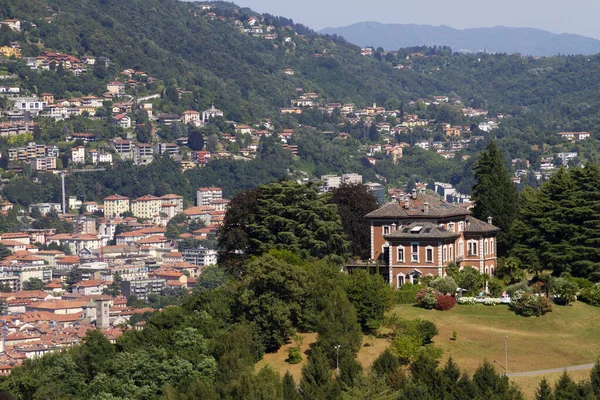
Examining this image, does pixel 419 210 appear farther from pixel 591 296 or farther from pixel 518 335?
pixel 518 335

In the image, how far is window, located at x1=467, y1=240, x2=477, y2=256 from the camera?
192ft

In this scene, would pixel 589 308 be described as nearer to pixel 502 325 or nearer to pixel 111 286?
pixel 502 325

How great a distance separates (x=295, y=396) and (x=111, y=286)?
13593 centimetres

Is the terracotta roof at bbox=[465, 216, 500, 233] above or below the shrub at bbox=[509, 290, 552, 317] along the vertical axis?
above

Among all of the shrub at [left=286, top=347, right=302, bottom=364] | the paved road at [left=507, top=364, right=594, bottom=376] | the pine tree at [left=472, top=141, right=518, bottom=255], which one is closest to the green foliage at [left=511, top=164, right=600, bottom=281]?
the pine tree at [left=472, top=141, right=518, bottom=255]

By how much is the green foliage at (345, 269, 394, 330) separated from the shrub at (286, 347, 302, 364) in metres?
2.53

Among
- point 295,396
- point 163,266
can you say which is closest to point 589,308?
point 295,396

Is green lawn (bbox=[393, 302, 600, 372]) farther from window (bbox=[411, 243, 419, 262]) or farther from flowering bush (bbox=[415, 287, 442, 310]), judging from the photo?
window (bbox=[411, 243, 419, 262])

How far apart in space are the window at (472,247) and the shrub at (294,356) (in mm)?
12017

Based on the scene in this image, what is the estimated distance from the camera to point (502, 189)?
209ft

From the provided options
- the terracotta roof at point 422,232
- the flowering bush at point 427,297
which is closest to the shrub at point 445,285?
the flowering bush at point 427,297

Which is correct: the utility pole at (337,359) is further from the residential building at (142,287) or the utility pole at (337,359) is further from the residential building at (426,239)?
the residential building at (142,287)

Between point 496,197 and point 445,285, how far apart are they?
11094 mm

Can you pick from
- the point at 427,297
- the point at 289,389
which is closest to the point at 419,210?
the point at 427,297
